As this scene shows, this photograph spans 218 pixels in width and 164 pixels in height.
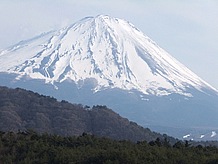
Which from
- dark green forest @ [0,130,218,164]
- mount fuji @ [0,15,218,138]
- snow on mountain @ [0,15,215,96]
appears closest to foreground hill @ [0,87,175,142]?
dark green forest @ [0,130,218,164]

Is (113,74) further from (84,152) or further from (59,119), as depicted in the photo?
(84,152)

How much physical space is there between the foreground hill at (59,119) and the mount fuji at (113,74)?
77.3m

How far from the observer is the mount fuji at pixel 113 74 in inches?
5699

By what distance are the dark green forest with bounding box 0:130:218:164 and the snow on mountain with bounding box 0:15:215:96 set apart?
419 ft

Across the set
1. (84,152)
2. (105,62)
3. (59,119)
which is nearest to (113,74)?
(105,62)

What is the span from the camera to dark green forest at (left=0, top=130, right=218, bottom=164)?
64.0 ft

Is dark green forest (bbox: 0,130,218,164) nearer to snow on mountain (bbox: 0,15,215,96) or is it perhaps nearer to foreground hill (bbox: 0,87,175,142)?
foreground hill (bbox: 0,87,175,142)

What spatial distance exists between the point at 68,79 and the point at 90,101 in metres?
13.5

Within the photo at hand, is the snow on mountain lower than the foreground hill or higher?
higher

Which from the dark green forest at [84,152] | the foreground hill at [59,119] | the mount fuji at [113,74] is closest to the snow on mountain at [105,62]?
the mount fuji at [113,74]

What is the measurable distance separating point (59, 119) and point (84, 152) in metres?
34.5

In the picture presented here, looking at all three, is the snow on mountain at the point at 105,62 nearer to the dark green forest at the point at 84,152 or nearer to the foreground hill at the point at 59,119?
the foreground hill at the point at 59,119

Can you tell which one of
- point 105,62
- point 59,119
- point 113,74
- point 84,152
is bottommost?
point 84,152

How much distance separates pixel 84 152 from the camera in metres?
20.6
